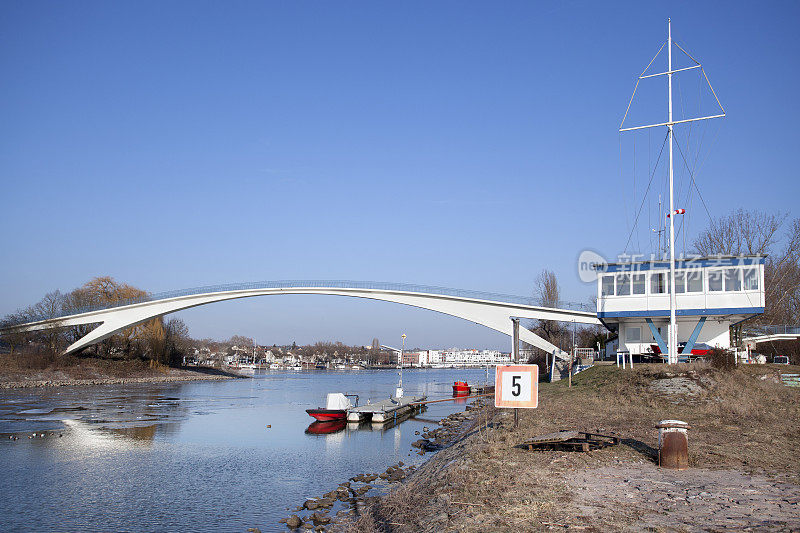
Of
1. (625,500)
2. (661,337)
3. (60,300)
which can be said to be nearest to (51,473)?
(625,500)

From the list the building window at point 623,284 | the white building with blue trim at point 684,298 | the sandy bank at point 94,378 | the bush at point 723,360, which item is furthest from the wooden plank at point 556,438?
the sandy bank at point 94,378

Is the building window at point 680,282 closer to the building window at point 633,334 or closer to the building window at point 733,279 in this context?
the building window at point 733,279

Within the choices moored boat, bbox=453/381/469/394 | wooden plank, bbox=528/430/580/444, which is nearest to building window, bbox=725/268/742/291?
wooden plank, bbox=528/430/580/444

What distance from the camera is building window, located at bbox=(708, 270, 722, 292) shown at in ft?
91.3

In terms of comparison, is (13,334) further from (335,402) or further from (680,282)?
(680,282)

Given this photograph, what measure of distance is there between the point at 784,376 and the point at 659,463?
13.4 metres

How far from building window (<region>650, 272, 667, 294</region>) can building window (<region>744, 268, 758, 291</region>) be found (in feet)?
11.4

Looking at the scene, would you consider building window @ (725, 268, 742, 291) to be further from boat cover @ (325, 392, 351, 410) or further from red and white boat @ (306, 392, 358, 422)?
boat cover @ (325, 392, 351, 410)

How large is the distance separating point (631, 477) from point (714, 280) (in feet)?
66.9

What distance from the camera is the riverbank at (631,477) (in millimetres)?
8500

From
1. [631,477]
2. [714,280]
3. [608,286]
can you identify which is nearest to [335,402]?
[608,286]

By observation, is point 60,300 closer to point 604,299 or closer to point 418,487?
point 604,299

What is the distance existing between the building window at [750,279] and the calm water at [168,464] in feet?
58.1

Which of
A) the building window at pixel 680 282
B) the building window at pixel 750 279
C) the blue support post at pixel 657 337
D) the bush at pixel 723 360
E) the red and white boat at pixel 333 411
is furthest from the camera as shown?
the red and white boat at pixel 333 411
